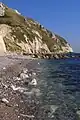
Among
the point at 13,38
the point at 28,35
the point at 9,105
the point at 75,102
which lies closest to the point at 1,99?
the point at 9,105

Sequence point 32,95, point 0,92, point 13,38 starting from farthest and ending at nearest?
point 13,38
point 32,95
point 0,92

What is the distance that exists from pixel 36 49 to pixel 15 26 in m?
17.1

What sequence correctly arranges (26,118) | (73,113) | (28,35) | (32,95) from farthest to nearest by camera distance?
1. (28,35)
2. (32,95)
3. (73,113)
4. (26,118)

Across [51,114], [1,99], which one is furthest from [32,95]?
[51,114]

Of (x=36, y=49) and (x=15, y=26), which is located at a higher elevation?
(x=15, y=26)

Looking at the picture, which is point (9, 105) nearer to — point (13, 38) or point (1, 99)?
point (1, 99)

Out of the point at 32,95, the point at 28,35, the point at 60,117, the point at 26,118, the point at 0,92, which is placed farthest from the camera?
the point at 28,35

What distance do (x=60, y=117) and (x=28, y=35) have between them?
5678 inches

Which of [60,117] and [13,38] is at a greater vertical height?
[13,38]

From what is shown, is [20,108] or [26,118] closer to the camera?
[26,118]

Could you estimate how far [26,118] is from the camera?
72.5ft

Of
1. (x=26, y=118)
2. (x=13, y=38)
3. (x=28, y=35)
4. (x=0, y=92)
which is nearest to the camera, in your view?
(x=26, y=118)

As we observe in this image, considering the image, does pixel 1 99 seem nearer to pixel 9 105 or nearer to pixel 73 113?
pixel 9 105

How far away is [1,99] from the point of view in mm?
27000
